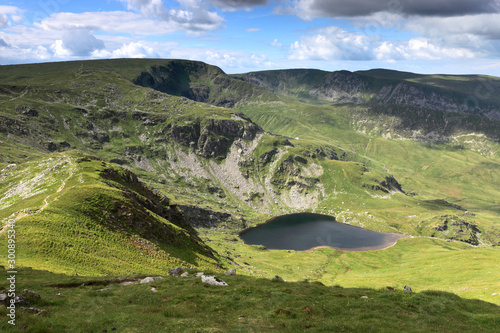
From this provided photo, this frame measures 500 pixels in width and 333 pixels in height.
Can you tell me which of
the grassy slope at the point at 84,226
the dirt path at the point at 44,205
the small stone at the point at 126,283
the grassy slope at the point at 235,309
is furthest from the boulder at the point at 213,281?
the dirt path at the point at 44,205

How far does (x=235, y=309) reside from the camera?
34.2m

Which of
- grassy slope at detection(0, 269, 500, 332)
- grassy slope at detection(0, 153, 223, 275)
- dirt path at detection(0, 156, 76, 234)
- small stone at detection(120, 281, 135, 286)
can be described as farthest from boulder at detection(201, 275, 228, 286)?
dirt path at detection(0, 156, 76, 234)

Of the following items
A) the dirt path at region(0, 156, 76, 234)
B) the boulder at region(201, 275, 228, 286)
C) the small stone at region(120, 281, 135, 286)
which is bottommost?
the small stone at region(120, 281, 135, 286)

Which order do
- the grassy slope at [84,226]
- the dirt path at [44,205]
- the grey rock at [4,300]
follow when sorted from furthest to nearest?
the dirt path at [44,205]
the grassy slope at [84,226]
the grey rock at [4,300]

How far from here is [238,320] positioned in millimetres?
30781

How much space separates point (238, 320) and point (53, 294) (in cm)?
2302

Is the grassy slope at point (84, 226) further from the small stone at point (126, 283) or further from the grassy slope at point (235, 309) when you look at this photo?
the small stone at point (126, 283)

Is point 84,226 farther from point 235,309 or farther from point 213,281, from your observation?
point 235,309

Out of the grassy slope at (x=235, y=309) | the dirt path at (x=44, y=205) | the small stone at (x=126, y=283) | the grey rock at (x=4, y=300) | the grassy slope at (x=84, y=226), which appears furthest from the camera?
the dirt path at (x=44, y=205)

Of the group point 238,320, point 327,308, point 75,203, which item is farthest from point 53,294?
point 75,203

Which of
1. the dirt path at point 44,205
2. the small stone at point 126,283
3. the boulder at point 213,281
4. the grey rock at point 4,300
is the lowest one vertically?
the small stone at point 126,283

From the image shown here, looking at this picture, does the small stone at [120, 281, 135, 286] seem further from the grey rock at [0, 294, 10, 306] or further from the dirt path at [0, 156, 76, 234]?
the dirt path at [0, 156, 76, 234]

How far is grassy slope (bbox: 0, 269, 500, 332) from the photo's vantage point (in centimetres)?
2809

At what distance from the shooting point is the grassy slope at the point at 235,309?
2809cm
